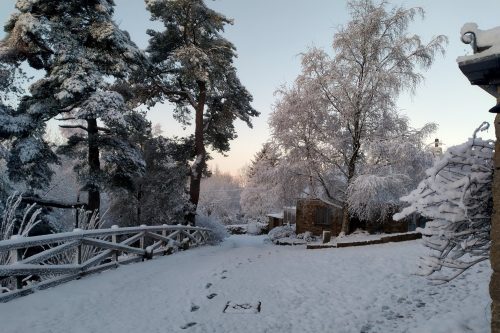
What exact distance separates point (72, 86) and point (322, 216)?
58.5 ft

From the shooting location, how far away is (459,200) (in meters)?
3.91

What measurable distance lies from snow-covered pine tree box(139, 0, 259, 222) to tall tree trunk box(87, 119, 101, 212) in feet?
19.2

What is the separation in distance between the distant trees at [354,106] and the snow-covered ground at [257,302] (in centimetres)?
703

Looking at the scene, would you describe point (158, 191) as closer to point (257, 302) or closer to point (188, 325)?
point (257, 302)

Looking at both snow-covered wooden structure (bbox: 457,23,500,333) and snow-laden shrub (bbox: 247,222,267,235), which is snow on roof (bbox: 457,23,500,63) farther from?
snow-laden shrub (bbox: 247,222,267,235)

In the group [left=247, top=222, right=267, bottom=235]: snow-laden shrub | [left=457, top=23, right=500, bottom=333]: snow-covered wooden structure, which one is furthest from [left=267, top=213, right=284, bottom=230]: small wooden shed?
[left=457, top=23, right=500, bottom=333]: snow-covered wooden structure

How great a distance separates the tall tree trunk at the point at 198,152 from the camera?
19.9 metres

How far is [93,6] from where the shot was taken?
1447 centimetres

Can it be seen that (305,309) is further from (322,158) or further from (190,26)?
(190,26)

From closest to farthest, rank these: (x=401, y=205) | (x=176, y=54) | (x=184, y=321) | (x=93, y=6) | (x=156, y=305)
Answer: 1. (x=184, y=321)
2. (x=156, y=305)
3. (x=93, y=6)
4. (x=401, y=205)
5. (x=176, y=54)

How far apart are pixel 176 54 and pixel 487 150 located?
16.2m

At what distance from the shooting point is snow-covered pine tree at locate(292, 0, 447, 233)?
1513 cm

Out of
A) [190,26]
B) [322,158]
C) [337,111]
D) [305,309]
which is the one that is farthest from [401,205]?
[190,26]

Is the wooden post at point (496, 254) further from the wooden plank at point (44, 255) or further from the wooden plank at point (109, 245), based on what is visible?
the wooden plank at point (109, 245)
